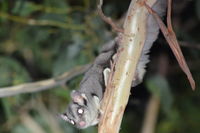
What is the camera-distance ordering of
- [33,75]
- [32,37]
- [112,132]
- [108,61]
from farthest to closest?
[33,75] → [32,37] → [108,61] → [112,132]

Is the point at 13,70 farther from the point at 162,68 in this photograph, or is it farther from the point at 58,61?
the point at 162,68

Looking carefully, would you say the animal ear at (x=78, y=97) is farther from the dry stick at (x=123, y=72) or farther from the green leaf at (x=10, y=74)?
the green leaf at (x=10, y=74)

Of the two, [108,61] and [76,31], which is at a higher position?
[108,61]

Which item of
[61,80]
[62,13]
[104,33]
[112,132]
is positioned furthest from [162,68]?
[112,132]

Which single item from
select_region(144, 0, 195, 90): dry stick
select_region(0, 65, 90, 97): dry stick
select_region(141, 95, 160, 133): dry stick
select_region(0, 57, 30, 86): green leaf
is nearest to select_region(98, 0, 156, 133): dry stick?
select_region(144, 0, 195, 90): dry stick

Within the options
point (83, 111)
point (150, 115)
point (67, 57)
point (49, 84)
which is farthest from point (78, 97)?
point (150, 115)
